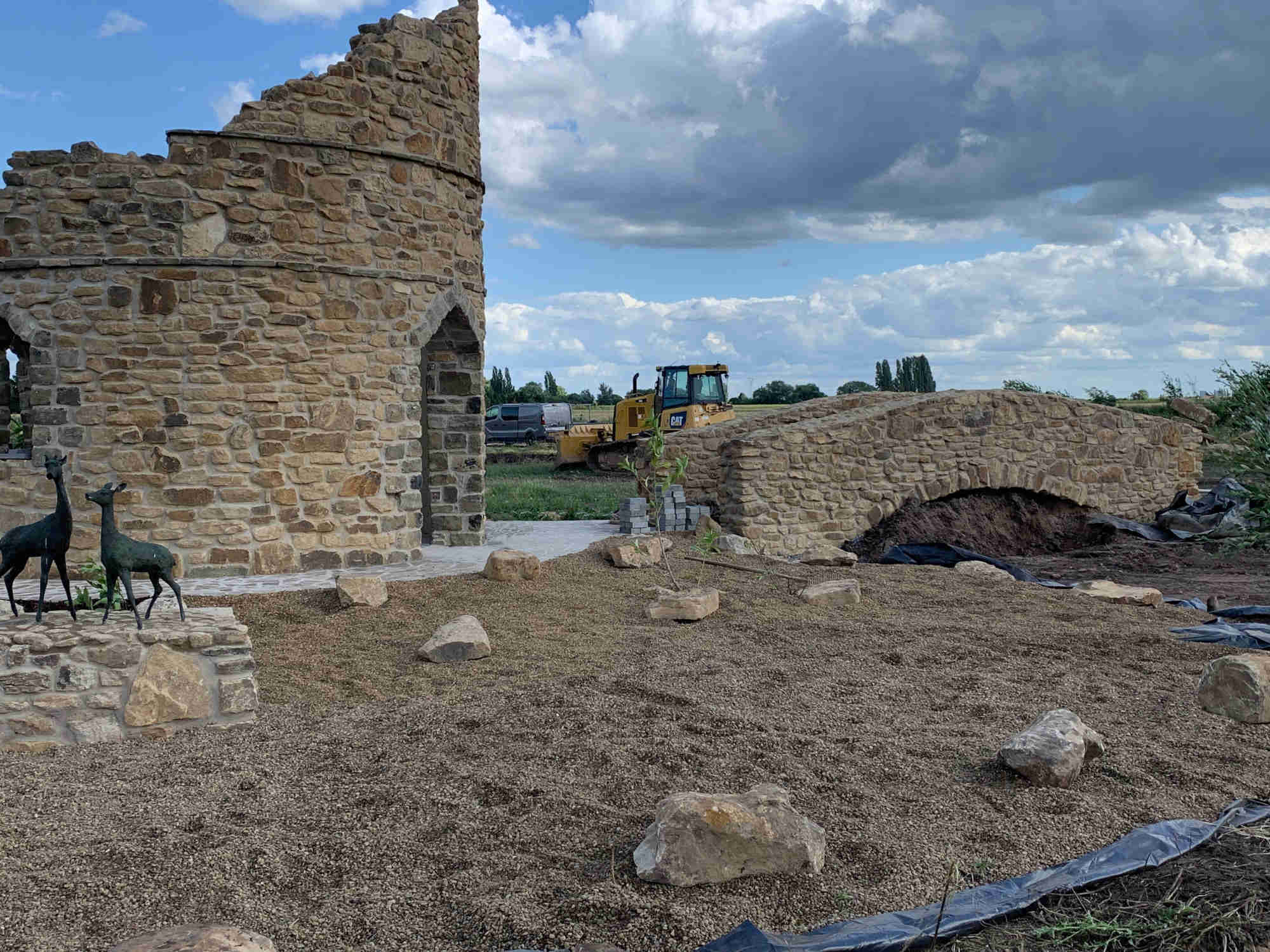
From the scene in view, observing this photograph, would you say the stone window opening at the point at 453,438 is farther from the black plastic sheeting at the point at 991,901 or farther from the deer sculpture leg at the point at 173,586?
the black plastic sheeting at the point at 991,901

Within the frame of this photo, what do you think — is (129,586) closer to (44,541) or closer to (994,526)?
(44,541)

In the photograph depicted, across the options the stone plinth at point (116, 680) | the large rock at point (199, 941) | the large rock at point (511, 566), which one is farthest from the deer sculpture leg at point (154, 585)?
the large rock at point (511, 566)

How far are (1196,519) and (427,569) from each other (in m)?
12.1

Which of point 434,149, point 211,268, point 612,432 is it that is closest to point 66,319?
point 211,268

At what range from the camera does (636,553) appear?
10289mm

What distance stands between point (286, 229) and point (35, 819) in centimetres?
677

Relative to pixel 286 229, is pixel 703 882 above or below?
below

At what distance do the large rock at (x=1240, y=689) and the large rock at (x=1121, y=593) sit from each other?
3.33 m

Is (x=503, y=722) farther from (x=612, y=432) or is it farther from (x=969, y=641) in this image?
(x=612, y=432)

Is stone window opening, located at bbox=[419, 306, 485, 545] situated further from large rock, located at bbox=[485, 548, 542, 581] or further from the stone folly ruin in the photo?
large rock, located at bbox=[485, 548, 542, 581]

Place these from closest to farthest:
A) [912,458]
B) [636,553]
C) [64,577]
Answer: [64,577]
[636,553]
[912,458]

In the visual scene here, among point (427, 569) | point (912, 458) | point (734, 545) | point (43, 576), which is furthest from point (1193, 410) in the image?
point (43, 576)

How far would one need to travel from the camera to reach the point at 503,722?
548 cm

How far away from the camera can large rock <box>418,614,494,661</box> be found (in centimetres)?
701
